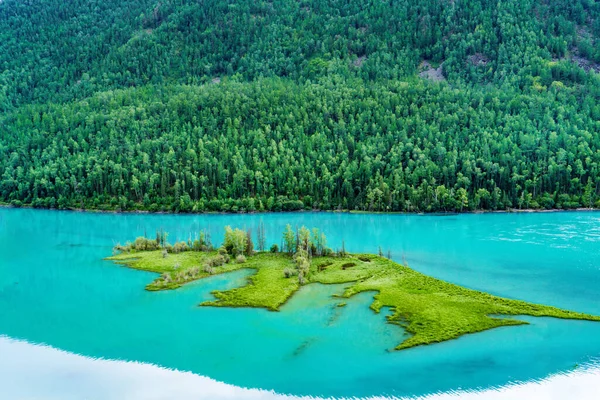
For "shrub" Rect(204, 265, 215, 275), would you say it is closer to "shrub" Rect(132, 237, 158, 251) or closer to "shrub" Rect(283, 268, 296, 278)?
"shrub" Rect(283, 268, 296, 278)

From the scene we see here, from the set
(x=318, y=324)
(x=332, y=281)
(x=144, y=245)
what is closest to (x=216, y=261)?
(x=332, y=281)

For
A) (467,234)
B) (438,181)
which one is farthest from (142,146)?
(467,234)

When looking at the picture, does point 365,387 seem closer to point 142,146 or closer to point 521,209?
point 521,209

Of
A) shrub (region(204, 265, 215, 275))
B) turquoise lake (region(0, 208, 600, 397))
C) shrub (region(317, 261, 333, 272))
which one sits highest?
shrub (region(317, 261, 333, 272))

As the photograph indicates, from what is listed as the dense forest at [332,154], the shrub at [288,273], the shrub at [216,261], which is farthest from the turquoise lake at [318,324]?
the dense forest at [332,154]

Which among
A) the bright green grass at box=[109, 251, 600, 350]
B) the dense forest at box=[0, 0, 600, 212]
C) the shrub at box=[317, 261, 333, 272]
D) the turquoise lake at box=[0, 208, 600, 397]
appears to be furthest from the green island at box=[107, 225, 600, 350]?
the dense forest at box=[0, 0, 600, 212]

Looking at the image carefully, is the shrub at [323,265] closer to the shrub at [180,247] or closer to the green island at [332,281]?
the green island at [332,281]

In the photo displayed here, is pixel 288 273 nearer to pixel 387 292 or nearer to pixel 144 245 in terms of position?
pixel 387 292
